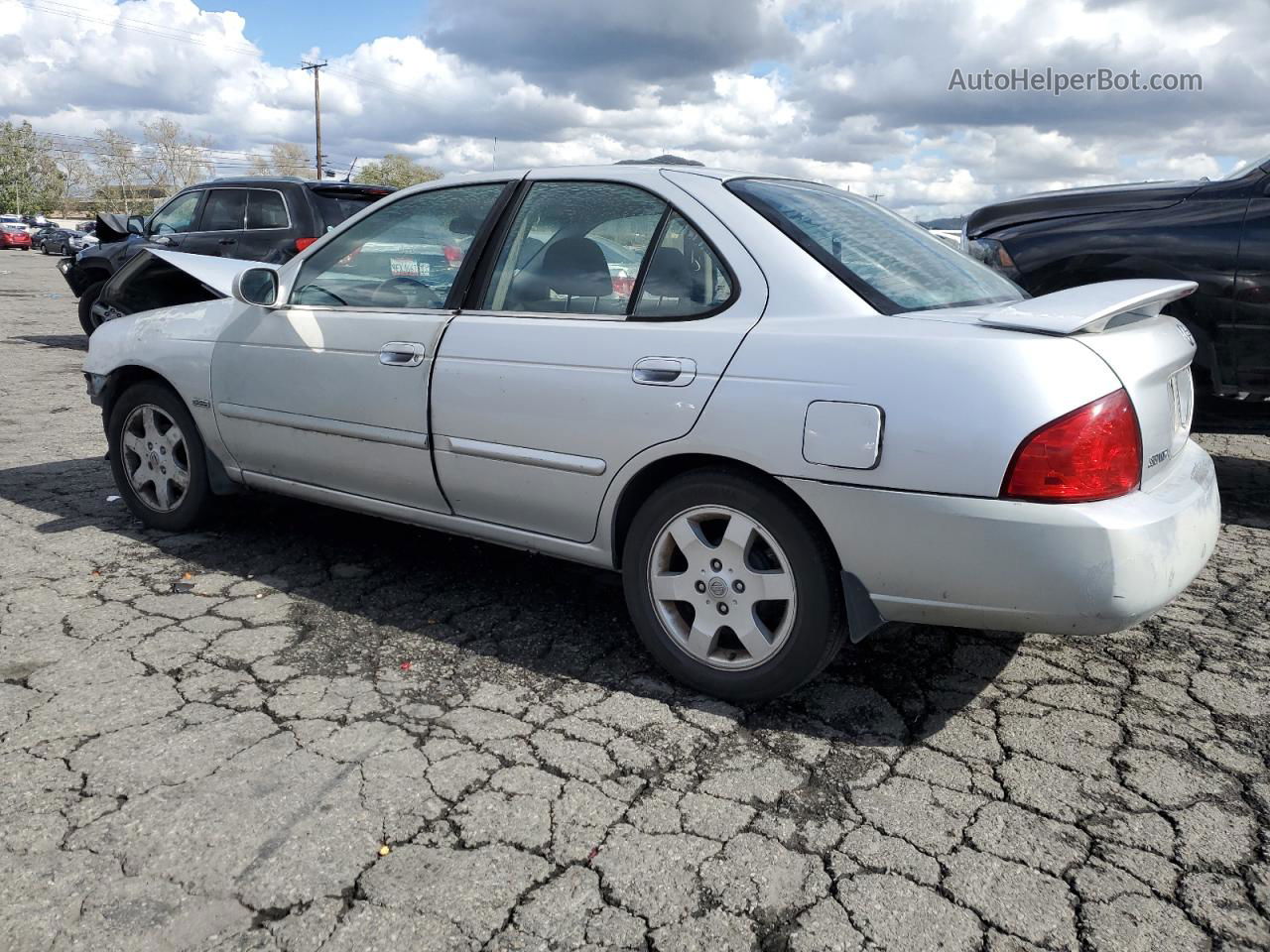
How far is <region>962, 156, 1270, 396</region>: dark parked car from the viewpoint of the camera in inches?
194

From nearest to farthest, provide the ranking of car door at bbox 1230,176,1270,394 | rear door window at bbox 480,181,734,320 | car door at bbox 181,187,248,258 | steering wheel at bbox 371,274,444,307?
rear door window at bbox 480,181,734,320
steering wheel at bbox 371,274,444,307
car door at bbox 1230,176,1270,394
car door at bbox 181,187,248,258

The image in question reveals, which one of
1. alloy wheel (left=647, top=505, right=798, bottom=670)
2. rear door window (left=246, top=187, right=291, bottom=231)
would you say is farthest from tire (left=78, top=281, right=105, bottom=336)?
alloy wheel (left=647, top=505, right=798, bottom=670)

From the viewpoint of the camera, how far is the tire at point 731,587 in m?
2.82

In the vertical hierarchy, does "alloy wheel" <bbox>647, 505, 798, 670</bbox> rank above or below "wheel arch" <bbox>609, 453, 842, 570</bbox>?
below

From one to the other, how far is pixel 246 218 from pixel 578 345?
308 inches

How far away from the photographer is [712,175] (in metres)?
3.30

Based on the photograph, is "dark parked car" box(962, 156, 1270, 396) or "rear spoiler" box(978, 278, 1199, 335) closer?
"rear spoiler" box(978, 278, 1199, 335)

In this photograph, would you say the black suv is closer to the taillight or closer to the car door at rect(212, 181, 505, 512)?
the car door at rect(212, 181, 505, 512)

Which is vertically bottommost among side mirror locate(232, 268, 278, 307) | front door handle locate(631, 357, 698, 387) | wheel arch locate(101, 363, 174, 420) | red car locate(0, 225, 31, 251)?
red car locate(0, 225, 31, 251)

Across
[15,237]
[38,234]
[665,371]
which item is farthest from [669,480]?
[38,234]

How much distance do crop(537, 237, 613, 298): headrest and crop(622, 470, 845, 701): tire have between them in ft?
2.38

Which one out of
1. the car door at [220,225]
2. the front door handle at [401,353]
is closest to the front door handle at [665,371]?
the front door handle at [401,353]

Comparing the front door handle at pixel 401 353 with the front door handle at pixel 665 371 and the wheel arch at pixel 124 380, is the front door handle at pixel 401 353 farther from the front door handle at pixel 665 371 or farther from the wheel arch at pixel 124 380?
the wheel arch at pixel 124 380

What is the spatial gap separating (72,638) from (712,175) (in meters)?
2.65
